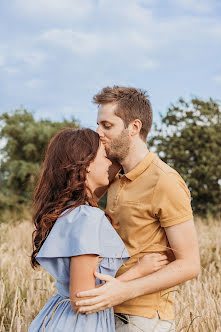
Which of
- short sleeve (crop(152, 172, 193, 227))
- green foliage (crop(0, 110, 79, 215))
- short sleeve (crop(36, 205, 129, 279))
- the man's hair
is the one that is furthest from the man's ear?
green foliage (crop(0, 110, 79, 215))

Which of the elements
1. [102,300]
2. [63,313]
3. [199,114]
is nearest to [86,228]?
[102,300]

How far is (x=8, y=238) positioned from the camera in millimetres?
7367

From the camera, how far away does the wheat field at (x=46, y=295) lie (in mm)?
3209

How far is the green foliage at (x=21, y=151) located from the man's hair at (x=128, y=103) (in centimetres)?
1192

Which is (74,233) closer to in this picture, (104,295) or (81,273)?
(81,273)

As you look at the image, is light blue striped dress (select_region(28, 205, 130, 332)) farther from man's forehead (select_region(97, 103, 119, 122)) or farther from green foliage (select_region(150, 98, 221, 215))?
green foliage (select_region(150, 98, 221, 215))

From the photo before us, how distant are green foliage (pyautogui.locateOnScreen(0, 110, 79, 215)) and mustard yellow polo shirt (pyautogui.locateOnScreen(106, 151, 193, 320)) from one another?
12.4 metres

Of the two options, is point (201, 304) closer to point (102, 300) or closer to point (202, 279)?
point (202, 279)

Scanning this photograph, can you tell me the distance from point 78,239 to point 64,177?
38 cm

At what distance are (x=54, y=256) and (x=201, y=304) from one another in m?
2.28

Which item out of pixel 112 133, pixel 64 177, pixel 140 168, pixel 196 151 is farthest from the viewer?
pixel 196 151

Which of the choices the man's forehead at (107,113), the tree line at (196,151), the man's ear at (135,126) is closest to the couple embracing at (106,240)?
the man's ear at (135,126)

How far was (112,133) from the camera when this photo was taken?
2.88 m

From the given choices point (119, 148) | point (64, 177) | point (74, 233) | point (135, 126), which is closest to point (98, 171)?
point (64, 177)
